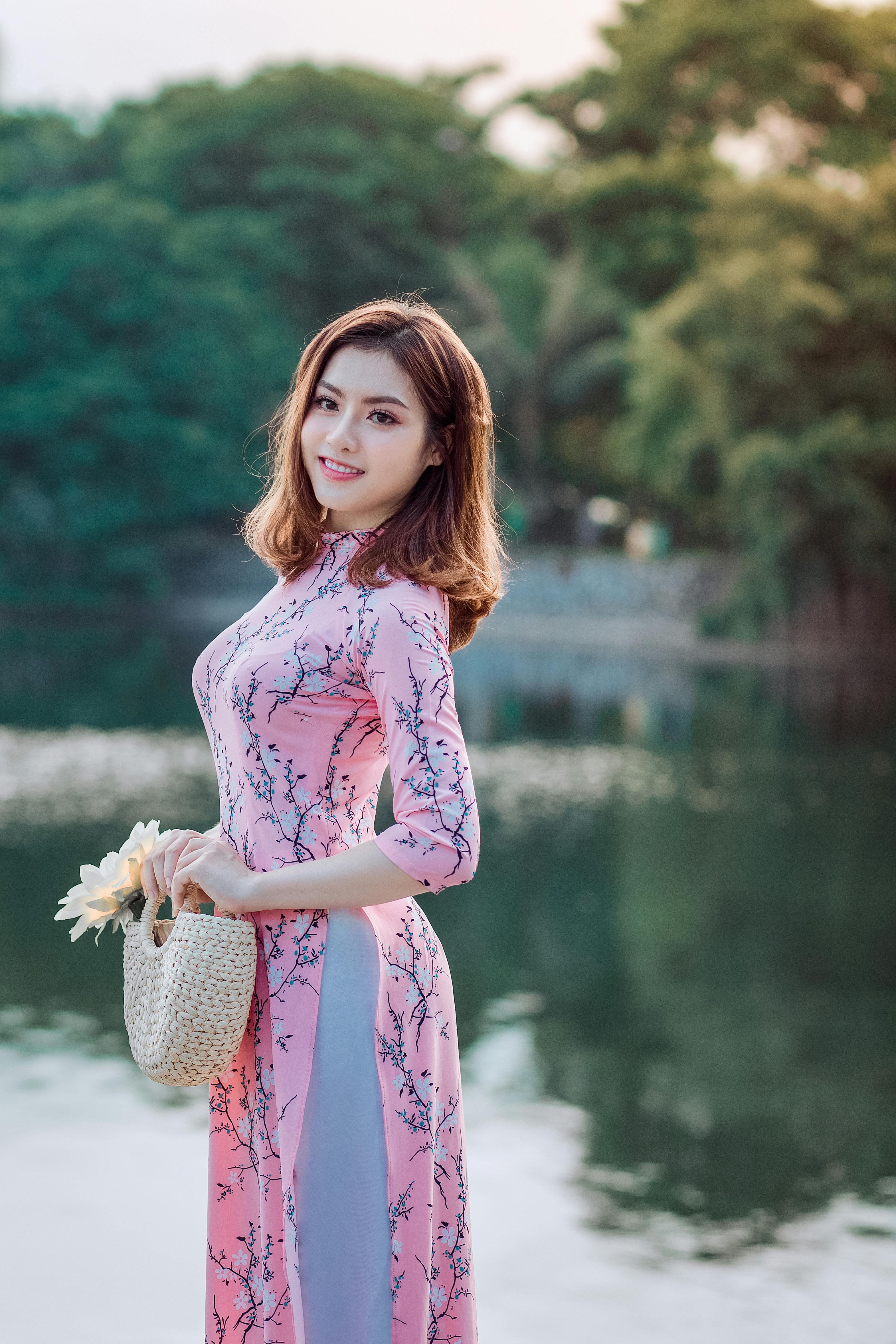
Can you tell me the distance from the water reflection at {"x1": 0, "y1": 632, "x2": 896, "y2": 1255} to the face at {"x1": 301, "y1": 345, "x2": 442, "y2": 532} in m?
2.21

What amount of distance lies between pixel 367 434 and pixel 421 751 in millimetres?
291

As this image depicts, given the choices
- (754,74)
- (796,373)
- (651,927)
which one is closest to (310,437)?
(651,927)

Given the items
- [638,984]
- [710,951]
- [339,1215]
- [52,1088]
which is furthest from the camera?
[710,951]

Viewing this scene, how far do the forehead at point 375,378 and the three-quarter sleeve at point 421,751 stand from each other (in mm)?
197

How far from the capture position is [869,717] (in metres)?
13.2

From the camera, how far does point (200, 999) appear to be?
1244mm

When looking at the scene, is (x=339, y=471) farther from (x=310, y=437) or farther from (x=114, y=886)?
(x=114, y=886)

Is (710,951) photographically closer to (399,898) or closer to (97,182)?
(399,898)

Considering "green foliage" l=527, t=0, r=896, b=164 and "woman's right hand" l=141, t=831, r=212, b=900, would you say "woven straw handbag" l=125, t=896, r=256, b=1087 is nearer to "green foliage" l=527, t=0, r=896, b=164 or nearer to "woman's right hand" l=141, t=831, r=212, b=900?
"woman's right hand" l=141, t=831, r=212, b=900

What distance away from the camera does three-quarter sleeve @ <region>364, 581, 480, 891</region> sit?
123cm

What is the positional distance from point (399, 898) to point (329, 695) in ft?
0.59

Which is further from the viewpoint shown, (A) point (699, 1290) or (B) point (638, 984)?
(B) point (638, 984)

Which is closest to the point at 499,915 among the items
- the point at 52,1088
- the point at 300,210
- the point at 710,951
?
the point at 710,951

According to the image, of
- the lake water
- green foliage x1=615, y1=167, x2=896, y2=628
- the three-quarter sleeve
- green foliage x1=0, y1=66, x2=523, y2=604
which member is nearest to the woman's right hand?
the three-quarter sleeve
